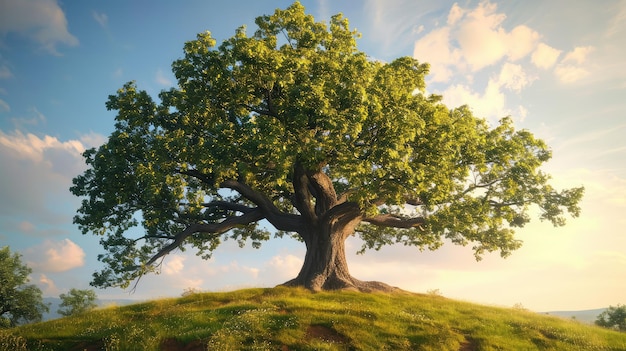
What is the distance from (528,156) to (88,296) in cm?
5780

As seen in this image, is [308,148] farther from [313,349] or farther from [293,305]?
[313,349]

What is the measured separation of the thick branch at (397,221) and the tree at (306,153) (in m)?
0.16

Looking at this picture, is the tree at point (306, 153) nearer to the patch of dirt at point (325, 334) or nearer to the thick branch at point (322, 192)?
the thick branch at point (322, 192)

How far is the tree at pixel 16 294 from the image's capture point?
5034 cm

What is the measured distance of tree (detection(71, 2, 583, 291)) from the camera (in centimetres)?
2417

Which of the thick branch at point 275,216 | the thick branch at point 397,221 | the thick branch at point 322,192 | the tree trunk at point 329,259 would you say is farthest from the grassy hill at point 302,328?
the thick branch at point 322,192

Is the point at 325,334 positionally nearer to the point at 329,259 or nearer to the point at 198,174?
the point at 329,259

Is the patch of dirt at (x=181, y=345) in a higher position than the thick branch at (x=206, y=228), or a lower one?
lower

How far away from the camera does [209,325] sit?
1998 cm

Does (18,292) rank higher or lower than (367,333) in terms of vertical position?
higher

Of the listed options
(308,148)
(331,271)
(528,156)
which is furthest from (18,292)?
(528,156)

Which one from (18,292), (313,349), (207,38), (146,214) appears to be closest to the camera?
(313,349)

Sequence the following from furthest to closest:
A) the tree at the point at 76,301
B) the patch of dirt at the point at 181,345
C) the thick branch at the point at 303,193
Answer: the tree at the point at 76,301 < the thick branch at the point at 303,193 < the patch of dirt at the point at 181,345

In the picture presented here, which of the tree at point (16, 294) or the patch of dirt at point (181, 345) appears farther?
the tree at point (16, 294)
